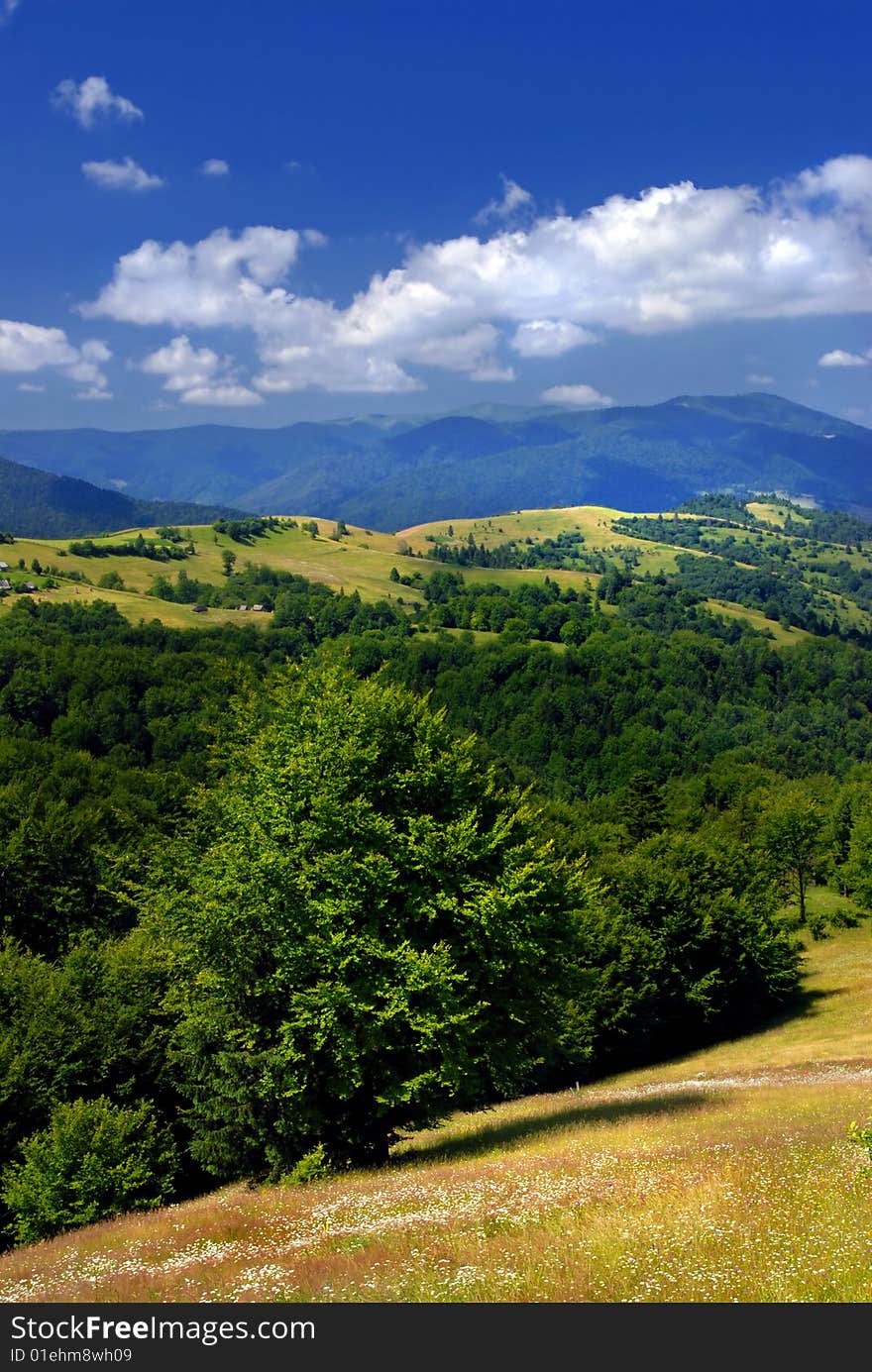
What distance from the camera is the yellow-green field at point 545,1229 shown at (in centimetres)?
1167

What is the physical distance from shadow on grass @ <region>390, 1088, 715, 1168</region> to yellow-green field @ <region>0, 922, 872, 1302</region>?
0.23 metres

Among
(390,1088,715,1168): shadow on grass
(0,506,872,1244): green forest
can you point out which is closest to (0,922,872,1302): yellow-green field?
(390,1088,715,1168): shadow on grass

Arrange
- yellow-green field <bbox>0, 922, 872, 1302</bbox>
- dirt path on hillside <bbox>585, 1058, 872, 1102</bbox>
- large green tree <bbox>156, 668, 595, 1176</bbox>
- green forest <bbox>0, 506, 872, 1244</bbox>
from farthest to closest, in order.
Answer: dirt path on hillside <bbox>585, 1058, 872, 1102</bbox> → green forest <bbox>0, 506, 872, 1244</bbox> → large green tree <bbox>156, 668, 595, 1176</bbox> → yellow-green field <bbox>0, 922, 872, 1302</bbox>

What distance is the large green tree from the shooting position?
895 inches

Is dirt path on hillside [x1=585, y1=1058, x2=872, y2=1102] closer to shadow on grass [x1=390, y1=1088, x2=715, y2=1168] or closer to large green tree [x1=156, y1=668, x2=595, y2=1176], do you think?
shadow on grass [x1=390, y1=1088, x2=715, y2=1168]

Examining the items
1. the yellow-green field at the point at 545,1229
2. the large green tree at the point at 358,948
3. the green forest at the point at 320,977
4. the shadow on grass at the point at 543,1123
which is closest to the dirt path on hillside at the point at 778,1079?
the shadow on grass at the point at 543,1123

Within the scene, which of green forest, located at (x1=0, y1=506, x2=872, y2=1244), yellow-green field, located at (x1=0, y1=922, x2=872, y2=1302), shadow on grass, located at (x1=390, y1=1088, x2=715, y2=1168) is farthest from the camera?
shadow on grass, located at (x1=390, y1=1088, x2=715, y2=1168)

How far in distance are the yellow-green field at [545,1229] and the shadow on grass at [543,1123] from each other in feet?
0.75

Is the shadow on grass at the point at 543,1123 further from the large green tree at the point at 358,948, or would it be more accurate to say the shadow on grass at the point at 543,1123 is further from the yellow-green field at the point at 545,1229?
the large green tree at the point at 358,948

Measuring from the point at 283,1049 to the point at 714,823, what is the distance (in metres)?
92.6

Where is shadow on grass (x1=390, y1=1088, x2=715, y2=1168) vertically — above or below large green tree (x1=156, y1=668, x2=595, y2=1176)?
below

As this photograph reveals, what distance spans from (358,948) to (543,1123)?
1021 centimetres

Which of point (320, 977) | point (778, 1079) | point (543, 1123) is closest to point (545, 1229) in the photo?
point (320, 977)
